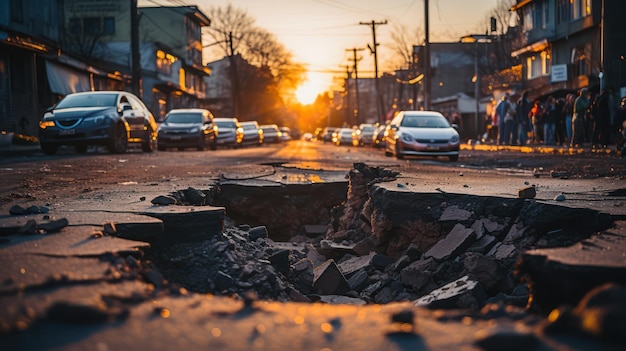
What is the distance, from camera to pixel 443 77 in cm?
8519

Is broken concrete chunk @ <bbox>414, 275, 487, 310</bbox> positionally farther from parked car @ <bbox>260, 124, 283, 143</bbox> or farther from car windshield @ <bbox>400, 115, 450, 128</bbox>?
parked car @ <bbox>260, 124, 283, 143</bbox>

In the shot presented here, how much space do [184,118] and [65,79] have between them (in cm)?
834

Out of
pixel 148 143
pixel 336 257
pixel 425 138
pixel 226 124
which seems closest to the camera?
pixel 336 257

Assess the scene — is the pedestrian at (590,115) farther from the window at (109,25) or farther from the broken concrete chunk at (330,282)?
the window at (109,25)

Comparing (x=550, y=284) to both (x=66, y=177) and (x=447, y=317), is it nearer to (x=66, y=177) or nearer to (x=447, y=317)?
(x=447, y=317)

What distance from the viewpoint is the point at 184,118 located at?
26.8 m

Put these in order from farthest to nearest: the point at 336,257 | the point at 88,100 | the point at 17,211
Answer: the point at 88,100 < the point at 336,257 < the point at 17,211

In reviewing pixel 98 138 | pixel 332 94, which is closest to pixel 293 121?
pixel 332 94

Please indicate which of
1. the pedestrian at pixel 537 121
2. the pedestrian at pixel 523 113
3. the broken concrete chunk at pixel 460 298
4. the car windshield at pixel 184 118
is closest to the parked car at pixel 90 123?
the car windshield at pixel 184 118

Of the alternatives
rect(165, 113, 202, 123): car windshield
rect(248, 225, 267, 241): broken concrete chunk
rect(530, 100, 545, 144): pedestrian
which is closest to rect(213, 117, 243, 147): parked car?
rect(165, 113, 202, 123): car windshield

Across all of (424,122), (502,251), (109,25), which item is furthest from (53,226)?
(109,25)

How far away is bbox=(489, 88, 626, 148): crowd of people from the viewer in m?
20.7

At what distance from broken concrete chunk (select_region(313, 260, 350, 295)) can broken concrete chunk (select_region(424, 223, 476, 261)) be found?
2.51 feet

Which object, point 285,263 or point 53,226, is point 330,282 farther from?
point 53,226
